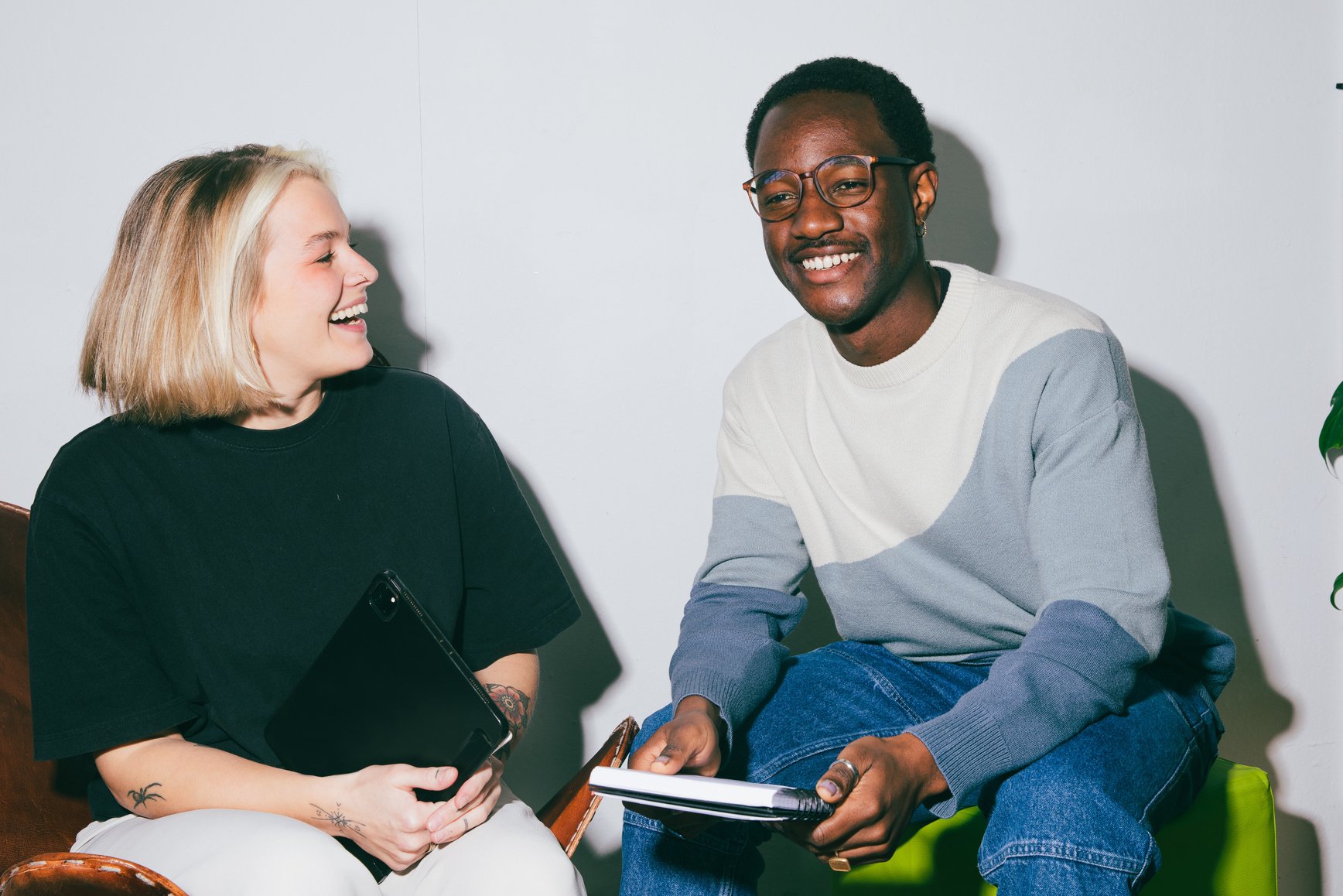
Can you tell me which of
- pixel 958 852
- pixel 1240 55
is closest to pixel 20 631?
pixel 958 852

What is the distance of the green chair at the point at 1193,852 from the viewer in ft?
5.20

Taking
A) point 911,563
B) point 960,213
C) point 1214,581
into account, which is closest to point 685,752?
point 911,563

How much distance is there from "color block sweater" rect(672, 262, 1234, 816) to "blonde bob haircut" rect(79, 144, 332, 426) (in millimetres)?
718

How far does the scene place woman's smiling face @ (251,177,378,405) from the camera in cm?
154

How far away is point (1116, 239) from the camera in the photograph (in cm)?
222

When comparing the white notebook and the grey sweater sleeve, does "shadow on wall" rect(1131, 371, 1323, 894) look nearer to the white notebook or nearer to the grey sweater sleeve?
the grey sweater sleeve

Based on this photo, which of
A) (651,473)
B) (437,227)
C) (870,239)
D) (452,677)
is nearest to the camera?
Answer: (452,677)

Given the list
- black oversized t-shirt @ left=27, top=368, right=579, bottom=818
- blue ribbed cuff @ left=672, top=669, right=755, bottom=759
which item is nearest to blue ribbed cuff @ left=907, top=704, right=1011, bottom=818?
blue ribbed cuff @ left=672, top=669, right=755, bottom=759

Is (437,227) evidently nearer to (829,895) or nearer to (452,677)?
(452,677)

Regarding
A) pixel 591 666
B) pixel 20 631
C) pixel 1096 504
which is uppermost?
pixel 1096 504

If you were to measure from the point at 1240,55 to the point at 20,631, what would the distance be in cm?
231

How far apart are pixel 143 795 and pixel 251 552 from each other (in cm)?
32

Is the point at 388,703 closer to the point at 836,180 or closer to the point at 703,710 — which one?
the point at 703,710

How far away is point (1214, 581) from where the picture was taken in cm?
232
